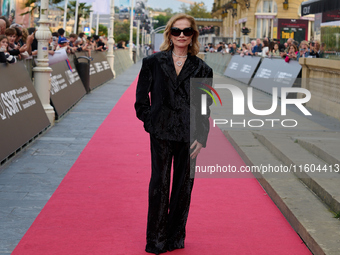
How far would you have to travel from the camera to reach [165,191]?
465 cm

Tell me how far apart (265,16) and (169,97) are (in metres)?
50.9

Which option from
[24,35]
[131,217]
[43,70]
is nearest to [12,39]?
[43,70]

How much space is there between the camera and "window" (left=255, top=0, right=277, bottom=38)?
53.3 metres

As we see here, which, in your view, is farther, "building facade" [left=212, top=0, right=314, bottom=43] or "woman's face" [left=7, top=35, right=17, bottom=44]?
"building facade" [left=212, top=0, right=314, bottom=43]

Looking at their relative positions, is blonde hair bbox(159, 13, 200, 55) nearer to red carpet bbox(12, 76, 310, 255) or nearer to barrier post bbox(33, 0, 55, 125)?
red carpet bbox(12, 76, 310, 255)

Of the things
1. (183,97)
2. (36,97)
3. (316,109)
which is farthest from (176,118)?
(316,109)

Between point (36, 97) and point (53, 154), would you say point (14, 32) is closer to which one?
point (36, 97)

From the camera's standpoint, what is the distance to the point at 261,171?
7.80m

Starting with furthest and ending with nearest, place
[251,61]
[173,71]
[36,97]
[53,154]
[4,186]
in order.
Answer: [251,61] → [36,97] → [53,154] → [4,186] → [173,71]

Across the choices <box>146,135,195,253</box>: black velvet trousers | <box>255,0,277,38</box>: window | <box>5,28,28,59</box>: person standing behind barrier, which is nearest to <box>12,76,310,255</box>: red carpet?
<box>146,135,195,253</box>: black velvet trousers

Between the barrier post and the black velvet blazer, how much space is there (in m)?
7.62

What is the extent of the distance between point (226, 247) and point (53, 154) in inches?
191

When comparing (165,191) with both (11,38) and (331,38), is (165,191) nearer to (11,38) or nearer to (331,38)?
(11,38)

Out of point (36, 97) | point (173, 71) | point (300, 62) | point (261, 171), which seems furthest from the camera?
point (300, 62)
